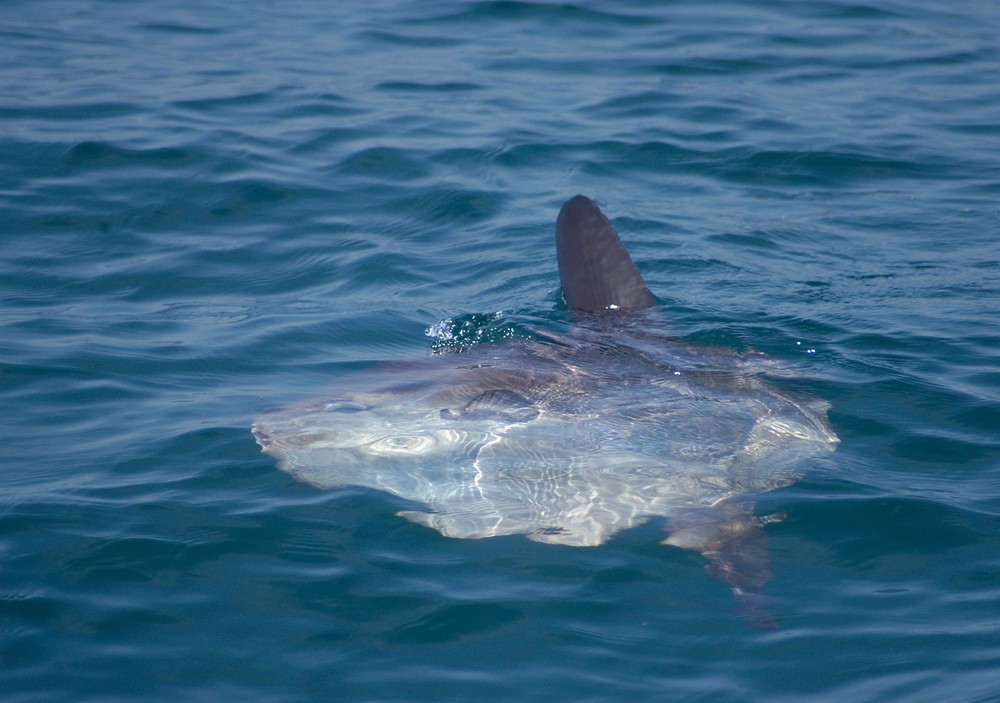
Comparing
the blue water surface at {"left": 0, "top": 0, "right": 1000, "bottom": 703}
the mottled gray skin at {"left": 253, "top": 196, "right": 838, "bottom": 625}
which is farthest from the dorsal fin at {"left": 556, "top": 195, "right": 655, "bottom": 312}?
the blue water surface at {"left": 0, "top": 0, "right": 1000, "bottom": 703}

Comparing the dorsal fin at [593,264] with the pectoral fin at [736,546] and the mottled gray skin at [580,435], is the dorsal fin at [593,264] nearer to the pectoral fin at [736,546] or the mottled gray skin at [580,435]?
the mottled gray skin at [580,435]

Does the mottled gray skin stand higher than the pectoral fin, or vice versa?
the mottled gray skin

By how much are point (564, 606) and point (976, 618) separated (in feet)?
5.35

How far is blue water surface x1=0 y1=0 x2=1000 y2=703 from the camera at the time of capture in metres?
3.90

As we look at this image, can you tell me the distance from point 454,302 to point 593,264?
137 centimetres

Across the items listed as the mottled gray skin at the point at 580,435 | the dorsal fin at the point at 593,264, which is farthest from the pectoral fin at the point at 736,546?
the dorsal fin at the point at 593,264

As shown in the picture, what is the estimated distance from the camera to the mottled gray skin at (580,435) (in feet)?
15.1

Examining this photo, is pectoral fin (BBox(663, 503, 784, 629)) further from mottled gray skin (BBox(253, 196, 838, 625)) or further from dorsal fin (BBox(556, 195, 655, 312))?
dorsal fin (BBox(556, 195, 655, 312))

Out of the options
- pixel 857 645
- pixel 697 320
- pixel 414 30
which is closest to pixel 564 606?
pixel 857 645

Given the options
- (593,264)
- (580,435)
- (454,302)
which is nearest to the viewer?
(580,435)

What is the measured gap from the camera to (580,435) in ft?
16.9

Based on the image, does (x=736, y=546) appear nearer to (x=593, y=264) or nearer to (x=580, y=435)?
(x=580, y=435)

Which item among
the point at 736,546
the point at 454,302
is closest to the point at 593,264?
the point at 454,302

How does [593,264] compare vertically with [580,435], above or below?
above
